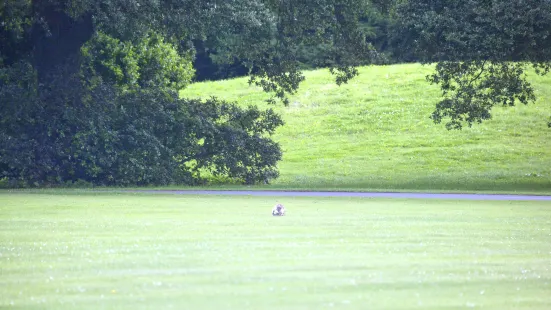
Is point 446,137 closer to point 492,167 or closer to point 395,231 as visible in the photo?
point 492,167

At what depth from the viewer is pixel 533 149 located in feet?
175

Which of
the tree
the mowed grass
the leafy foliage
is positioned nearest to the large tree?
the leafy foliage

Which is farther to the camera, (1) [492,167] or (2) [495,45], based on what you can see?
(1) [492,167]

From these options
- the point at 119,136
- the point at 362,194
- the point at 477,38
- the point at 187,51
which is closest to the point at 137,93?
the point at 119,136

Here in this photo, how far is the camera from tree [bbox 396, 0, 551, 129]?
33.4 metres

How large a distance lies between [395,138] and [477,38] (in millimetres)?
23551

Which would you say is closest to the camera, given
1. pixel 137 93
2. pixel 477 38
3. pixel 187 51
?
pixel 477 38

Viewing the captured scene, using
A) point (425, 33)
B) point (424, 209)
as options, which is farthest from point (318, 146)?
point (424, 209)

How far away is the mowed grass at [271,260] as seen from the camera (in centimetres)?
862

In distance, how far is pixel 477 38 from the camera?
34.2 meters

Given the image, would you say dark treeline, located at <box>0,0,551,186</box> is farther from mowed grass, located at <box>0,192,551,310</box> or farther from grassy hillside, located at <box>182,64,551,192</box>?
mowed grass, located at <box>0,192,551,310</box>

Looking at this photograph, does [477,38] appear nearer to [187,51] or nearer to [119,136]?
[187,51]

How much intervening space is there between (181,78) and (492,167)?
1541 centimetres

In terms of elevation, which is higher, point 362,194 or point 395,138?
point 395,138
